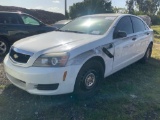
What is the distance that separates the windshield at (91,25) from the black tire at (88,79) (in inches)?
33.0

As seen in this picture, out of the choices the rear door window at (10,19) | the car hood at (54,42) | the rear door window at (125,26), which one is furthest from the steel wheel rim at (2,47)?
the rear door window at (125,26)

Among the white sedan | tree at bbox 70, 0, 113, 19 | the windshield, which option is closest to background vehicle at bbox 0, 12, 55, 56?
the windshield

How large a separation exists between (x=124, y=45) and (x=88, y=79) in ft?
4.55

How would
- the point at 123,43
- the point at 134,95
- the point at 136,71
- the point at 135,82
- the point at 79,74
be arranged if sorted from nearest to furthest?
the point at 79,74, the point at 134,95, the point at 123,43, the point at 135,82, the point at 136,71

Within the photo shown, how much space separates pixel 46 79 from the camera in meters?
3.52

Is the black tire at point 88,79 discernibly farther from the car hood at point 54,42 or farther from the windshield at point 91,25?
the windshield at point 91,25

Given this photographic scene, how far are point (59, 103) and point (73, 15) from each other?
30100 mm

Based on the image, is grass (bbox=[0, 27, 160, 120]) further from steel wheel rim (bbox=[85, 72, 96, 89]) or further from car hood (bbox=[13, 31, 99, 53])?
car hood (bbox=[13, 31, 99, 53])

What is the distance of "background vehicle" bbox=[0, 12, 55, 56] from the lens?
7.47 meters

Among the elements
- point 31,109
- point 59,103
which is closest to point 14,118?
point 31,109

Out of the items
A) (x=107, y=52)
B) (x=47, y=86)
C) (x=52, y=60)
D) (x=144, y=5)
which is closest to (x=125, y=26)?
(x=107, y=52)

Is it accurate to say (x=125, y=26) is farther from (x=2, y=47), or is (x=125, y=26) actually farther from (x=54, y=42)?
(x=2, y=47)

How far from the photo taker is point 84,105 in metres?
3.92

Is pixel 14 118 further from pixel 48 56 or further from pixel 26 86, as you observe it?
pixel 48 56
